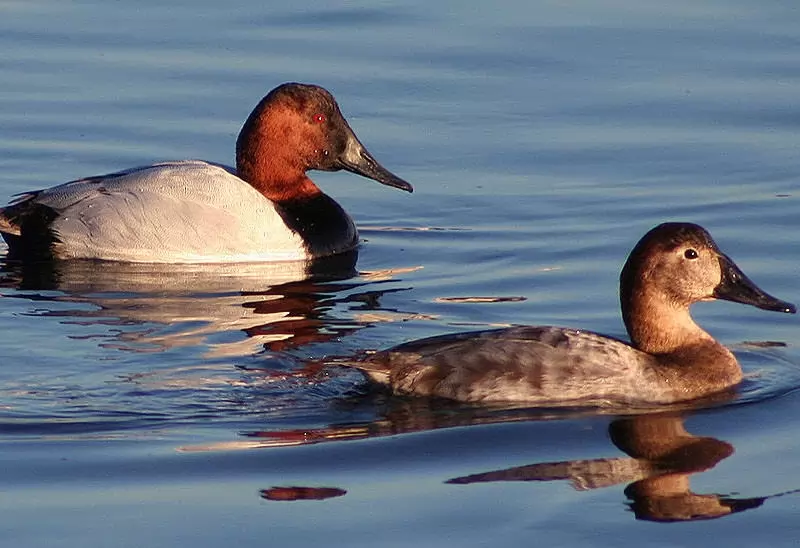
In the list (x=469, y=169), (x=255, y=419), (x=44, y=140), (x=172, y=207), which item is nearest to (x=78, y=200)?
(x=172, y=207)

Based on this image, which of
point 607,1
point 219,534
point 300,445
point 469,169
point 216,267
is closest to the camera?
point 219,534

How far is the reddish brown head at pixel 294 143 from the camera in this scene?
1214 cm

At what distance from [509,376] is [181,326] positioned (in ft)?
7.52

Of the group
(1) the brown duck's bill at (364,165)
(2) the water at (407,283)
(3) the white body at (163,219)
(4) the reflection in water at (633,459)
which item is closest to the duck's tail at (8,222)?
(3) the white body at (163,219)

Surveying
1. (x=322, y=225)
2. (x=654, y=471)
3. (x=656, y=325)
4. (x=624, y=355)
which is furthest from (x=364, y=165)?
(x=654, y=471)

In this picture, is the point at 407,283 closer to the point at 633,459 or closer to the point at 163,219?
the point at 163,219

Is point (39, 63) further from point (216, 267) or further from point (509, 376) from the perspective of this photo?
point (509, 376)

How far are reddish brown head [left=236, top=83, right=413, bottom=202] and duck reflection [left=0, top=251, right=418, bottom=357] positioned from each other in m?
0.76

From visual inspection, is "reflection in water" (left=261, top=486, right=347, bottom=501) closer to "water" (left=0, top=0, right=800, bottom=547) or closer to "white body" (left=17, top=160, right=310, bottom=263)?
"water" (left=0, top=0, right=800, bottom=547)

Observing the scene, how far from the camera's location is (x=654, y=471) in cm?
743

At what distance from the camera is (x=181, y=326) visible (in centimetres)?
980

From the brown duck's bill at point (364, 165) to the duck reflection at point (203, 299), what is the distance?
0.64 metres

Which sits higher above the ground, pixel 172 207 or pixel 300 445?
pixel 172 207

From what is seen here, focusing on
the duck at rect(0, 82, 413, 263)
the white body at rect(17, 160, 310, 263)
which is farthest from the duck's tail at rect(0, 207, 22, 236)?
the white body at rect(17, 160, 310, 263)
